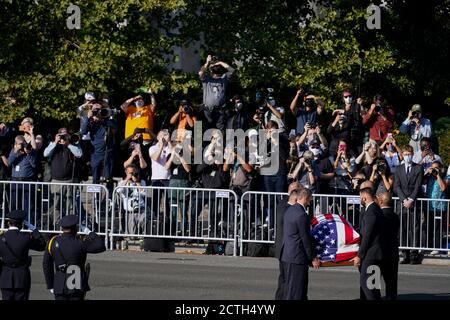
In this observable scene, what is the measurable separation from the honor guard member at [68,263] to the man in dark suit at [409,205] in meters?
8.53

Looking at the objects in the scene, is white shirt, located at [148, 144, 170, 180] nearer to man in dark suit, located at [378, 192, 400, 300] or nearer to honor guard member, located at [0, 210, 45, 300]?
man in dark suit, located at [378, 192, 400, 300]

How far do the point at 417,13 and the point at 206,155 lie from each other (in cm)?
935

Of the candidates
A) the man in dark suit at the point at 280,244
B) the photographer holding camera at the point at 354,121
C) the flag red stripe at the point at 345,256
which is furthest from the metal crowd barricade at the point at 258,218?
the man in dark suit at the point at 280,244

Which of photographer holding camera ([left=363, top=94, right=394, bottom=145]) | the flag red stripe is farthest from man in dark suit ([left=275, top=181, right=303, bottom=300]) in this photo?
photographer holding camera ([left=363, top=94, right=394, bottom=145])

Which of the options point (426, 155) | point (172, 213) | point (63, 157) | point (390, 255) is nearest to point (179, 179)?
point (172, 213)

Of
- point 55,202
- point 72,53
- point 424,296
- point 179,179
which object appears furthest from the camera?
point 72,53

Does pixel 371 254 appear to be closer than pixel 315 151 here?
Yes

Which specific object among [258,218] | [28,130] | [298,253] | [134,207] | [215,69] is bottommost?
[298,253]

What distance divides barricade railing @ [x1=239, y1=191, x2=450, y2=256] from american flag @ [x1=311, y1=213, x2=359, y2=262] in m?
5.01

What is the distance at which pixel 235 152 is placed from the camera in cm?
2464

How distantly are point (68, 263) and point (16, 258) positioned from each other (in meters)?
0.73

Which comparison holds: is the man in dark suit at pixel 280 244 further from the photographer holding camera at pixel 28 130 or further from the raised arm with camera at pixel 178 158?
the photographer holding camera at pixel 28 130

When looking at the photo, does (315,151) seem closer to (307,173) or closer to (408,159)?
(307,173)
